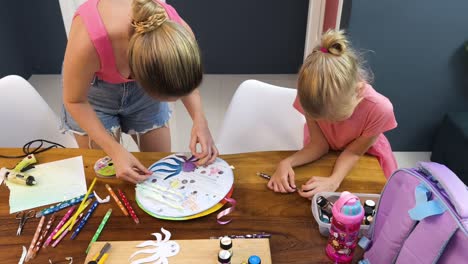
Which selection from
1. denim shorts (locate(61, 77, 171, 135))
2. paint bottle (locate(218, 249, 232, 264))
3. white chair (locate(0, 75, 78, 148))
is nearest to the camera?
paint bottle (locate(218, 249, 232, 264))

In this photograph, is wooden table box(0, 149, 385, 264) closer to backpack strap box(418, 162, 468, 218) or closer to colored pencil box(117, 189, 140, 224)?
colored pencil box(117, 189, 140, 224)

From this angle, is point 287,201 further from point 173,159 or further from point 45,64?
point 45,64

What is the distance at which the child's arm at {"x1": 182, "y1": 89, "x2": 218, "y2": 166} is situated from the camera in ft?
3.95

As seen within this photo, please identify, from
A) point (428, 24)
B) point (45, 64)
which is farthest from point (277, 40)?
point (45, 64)

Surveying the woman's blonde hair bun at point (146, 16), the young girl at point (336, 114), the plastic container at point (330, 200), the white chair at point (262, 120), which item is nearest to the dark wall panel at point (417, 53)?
the white chair at point (262, 120)

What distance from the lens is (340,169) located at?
1.16m

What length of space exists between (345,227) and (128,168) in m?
0.60

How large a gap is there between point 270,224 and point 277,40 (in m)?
2.24

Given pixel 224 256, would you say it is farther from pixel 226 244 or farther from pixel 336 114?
pixel 336 114

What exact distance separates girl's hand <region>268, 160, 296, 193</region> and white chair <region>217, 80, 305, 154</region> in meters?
0.36

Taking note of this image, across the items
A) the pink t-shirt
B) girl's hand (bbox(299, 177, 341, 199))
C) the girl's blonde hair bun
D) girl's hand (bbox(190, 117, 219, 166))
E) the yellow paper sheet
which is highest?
the girl's blonde hair bun

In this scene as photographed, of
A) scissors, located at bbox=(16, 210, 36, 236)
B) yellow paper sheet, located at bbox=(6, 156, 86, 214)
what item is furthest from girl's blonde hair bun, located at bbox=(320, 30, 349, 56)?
scissors, located at bbox=(16, 210, 36, 236)

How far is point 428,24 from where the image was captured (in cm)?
204


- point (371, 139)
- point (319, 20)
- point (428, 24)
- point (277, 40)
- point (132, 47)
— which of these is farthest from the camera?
point (277, 40)
